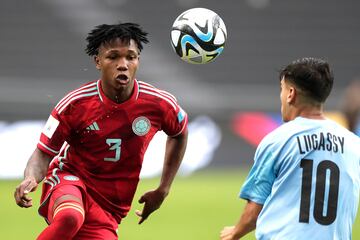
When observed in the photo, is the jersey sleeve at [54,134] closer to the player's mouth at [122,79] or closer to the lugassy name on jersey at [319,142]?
the player's mouth at [122,79]

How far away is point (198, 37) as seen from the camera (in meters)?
6.47

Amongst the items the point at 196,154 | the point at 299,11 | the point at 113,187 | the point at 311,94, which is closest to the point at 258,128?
the point at 196,154

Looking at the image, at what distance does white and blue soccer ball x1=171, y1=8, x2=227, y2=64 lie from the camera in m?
6.48

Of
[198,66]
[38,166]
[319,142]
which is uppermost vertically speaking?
[198,66]

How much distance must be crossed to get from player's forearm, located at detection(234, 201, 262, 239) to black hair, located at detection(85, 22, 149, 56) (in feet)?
6.41

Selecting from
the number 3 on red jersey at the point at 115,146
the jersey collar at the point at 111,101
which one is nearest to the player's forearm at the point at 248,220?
the number 3 on red jersey at the point at 115,146

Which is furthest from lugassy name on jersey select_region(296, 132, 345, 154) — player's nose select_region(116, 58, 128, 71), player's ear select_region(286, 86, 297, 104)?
player's nose select_region(116, 58, 128, 71)

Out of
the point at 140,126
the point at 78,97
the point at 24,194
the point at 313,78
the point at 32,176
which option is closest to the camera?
the point at 313,78

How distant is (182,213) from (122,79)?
7124mm

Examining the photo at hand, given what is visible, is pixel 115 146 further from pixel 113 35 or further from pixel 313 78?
pixel 313 78

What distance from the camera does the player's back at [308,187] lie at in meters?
4.81

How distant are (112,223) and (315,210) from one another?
6.79 ft

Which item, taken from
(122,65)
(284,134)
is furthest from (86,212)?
(284,134)

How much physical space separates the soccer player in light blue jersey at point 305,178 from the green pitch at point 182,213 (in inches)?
217
